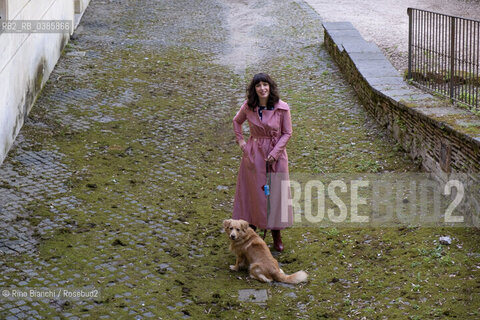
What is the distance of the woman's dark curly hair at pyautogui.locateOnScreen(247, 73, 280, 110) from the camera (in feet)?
24.3

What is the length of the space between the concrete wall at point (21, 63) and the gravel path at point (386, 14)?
6.26 metres

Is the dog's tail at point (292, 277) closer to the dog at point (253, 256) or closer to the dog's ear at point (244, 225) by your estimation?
the dog at point (253, 256)

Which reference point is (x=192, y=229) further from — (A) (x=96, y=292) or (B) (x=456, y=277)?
(B) (x=456, y=277)

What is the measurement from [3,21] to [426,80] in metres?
5.93

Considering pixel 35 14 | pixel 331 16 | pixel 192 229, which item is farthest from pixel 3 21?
Answer: pixel 331 16

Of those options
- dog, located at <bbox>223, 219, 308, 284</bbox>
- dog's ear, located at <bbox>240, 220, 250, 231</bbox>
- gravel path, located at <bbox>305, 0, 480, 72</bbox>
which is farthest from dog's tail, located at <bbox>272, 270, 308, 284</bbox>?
gravel path, located at <bbox>305, 0, 480, 72</bbox>

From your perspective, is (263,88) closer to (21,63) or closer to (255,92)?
(255,92)

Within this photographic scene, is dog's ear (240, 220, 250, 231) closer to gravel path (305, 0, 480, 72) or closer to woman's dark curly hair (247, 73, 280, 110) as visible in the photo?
woman's dark curly hair (247, 73, 280, 110)

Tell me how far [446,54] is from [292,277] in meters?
4.09

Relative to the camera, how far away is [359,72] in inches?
462

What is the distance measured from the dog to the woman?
430 mm

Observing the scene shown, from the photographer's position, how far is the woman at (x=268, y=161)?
7.48 m

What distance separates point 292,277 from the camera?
6898 mm

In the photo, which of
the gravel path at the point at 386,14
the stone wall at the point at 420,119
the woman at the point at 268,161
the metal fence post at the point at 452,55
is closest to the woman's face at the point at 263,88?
the woman at the point at 268,161
